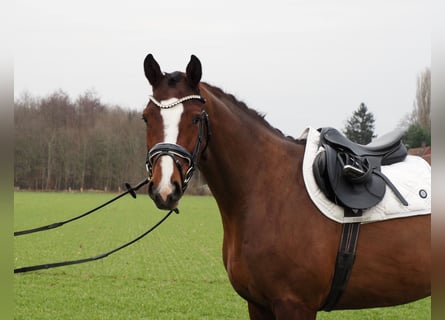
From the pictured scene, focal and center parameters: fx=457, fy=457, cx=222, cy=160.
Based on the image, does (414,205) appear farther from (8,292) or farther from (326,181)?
(8,292)

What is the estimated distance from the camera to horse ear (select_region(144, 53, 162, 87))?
118 inches

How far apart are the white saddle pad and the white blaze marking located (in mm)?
1090

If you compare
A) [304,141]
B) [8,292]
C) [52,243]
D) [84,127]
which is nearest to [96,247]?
[52,243]

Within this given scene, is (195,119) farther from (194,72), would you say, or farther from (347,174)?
(347,174)

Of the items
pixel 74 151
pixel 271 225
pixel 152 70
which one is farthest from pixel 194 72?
pixel 74 151

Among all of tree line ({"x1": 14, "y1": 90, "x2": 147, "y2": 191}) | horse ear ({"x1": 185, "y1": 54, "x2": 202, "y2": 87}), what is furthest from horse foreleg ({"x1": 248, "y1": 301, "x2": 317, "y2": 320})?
tree line ({"x1": 14, "y1": 90, "x2": 147, "y2": 191})

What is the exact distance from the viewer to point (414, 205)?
3.41 metres

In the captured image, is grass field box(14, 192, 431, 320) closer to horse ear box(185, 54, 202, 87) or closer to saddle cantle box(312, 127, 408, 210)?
saddle cantle box(312, 127, 408, 210)

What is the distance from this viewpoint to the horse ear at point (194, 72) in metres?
2.99

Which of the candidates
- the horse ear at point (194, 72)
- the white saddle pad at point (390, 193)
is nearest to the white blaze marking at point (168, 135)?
the horse ear at point (194, 72)

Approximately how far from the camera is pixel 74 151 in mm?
59906

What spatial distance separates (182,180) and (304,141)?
1.31 meters

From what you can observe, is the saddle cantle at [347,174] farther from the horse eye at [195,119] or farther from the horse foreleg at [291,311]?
the horse eye at [195,119]

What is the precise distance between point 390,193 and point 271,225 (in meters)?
0.98
